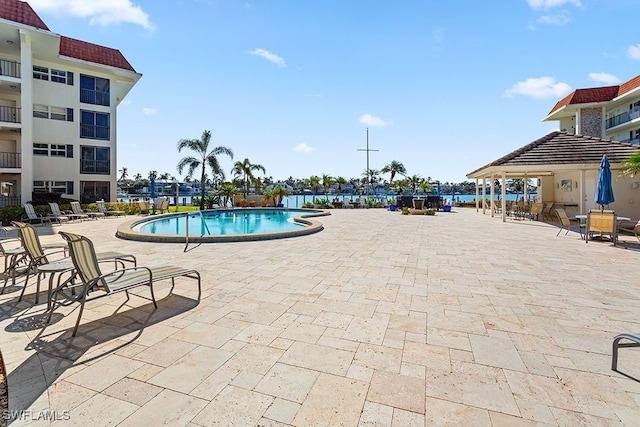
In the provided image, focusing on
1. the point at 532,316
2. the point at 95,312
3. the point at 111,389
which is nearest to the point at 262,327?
the point at 111,389

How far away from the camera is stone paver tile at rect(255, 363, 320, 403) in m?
2.43

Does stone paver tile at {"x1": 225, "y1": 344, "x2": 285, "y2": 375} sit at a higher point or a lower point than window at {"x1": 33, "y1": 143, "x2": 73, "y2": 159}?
lower

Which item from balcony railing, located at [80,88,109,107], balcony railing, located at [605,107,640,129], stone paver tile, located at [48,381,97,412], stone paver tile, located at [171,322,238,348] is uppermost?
balcony railing, located at [605,107,640,129]

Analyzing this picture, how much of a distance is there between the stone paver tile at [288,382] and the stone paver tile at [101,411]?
91 cm

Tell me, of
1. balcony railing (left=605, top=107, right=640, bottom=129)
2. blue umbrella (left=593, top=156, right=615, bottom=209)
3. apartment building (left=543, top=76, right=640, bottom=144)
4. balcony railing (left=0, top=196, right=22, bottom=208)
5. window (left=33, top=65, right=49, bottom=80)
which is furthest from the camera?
apartment building (left=543, top=76, right=640, bottom=144)

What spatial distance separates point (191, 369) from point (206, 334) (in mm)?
708

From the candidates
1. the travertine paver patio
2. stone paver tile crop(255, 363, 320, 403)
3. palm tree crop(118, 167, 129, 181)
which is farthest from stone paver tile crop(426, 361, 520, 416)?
palm tree crop(118, 167, 129, 181)

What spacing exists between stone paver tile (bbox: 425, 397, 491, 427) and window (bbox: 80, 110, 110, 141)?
25.1 meters

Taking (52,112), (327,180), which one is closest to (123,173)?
(327,180)

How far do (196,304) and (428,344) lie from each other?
2991mm

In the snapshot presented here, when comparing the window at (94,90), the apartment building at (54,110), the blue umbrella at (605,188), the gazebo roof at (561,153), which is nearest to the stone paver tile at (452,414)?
the blue umbrella at (605,188)

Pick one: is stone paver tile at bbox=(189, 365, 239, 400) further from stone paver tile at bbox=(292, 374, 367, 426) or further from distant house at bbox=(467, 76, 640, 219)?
distant house at bbox=(467, 76, 640, 219)

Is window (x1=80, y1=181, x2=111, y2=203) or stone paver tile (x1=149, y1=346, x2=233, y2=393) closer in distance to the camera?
stone paver tile (x1=149, y1=346, x2=233, y2=393)

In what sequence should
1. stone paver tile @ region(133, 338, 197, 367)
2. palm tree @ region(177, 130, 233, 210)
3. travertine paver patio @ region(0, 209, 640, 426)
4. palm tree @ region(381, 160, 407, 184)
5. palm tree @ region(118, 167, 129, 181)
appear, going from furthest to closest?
palm tree @ region(118, 167, 129, 181)
palm tree @ region(381, 160, 407, 184)
palm tree @ region(177, 130, 233, 210)
stone paver tile @ region(133, 338, 197, 367)
travertine paver patio @ region(0, 209, 640, 426)
